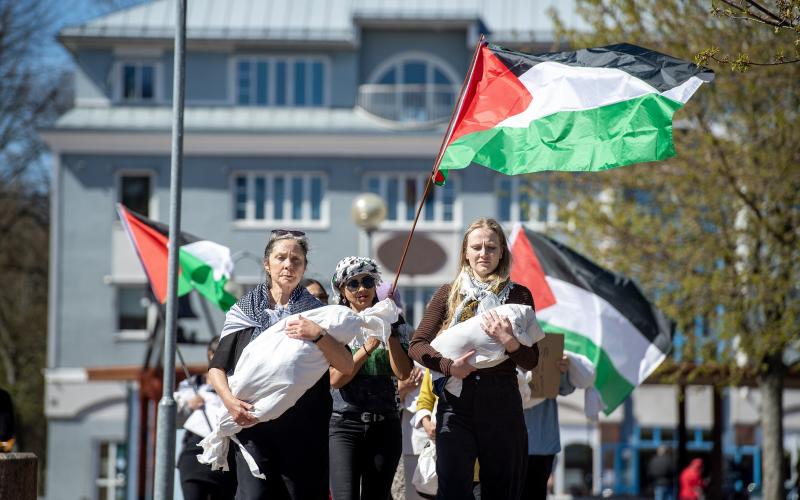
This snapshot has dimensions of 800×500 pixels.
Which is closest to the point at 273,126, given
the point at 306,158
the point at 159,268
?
the point at 306,158

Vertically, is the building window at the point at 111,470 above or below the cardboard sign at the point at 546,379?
below

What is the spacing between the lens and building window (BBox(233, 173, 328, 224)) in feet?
141

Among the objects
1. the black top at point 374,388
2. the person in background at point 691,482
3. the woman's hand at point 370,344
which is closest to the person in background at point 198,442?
the black top at point 374,388

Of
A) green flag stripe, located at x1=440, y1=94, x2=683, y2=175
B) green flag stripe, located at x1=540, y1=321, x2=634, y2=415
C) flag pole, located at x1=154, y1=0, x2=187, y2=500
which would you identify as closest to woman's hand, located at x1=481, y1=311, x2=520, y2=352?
green flag stripe, located at x1=440, y1=94, x2=683, y2=175

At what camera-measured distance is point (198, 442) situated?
1049 cm

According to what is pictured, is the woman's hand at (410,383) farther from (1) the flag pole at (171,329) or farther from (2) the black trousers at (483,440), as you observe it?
(1) the flag pole at (171,329)

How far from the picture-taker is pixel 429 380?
9109 mm

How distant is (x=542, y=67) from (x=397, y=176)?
108ft

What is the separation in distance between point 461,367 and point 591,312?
5197 millimetres

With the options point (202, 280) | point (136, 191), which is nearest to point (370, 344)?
point (202, 280)

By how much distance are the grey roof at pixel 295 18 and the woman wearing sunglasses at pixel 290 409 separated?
3552 cm

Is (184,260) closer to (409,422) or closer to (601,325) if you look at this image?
(601,325)

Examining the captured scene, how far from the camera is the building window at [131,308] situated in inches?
1699

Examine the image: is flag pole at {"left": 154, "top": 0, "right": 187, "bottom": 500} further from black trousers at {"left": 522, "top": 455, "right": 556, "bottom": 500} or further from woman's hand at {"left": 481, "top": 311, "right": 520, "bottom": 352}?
woman's hand at {"left": 481, "top": 311, "right": 520, "bottom": 352}
